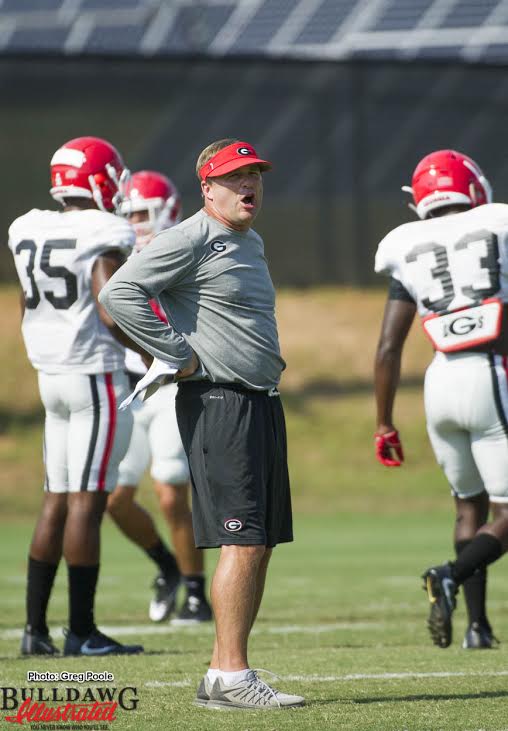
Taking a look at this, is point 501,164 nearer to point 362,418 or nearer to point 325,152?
point 325,152

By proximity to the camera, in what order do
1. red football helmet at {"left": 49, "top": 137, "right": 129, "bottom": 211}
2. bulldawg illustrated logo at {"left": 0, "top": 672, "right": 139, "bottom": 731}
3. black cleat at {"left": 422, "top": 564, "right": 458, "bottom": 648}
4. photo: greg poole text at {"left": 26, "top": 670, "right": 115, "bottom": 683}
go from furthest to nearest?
red football helmet at {"left": 49, "top": 137, "right": 129, "bottom": 211} → black cleat at {"left": 422, "top": 564, "right": 458, "bottom": 648} → photo: greg poole text at {"left": 26, "top": 670, "right": 115, "bottom": 683} → bulldawg illustrated logo at {"left": 0, "top": 672, "right": 139, "bottom": 731}

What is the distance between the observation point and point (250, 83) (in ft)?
63.5

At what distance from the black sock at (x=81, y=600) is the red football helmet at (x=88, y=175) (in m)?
1.52

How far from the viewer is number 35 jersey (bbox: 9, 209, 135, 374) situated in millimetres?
5926

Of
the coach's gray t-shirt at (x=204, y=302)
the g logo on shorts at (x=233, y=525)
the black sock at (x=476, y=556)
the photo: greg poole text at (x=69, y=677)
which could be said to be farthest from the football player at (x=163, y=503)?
the g logo on shorts at (x=233, y=525)

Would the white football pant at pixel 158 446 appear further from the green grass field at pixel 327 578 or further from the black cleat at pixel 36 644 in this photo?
the black cleat at pixel 36 644

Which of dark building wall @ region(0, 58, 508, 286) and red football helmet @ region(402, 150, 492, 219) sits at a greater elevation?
dark building wall @ region(0, 58, 508, 286)

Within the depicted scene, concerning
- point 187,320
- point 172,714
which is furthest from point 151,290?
point 172,714

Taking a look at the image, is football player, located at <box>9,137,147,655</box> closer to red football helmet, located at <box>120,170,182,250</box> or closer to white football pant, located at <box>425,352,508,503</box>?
white football pant, located at <box>425,352,508,503</box>

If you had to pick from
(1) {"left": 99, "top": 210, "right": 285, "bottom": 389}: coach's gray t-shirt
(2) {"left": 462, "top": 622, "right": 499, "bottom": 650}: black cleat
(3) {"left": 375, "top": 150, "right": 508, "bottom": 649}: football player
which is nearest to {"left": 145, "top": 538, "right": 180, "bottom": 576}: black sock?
(3) {"left": 375, "top": 150, "right": 508, "bottom": 649}: football player

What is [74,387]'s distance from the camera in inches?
235

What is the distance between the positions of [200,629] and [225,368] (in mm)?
2616

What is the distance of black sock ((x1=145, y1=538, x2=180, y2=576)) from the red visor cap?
3.25 meters

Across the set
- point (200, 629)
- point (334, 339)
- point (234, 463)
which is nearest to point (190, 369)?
point (234, 463)
